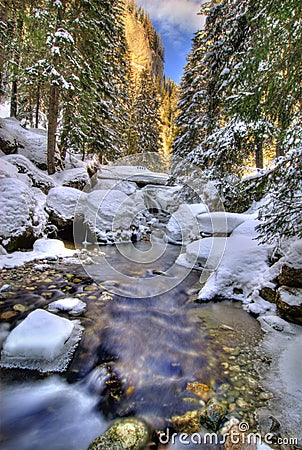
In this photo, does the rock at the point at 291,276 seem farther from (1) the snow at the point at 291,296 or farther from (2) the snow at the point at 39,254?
(2) the snow at the point at 39,254

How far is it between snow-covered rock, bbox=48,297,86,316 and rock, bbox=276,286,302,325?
374 centimetres

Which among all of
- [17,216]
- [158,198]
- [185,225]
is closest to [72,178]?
[17,216]

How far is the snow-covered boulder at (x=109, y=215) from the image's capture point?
9.70 m

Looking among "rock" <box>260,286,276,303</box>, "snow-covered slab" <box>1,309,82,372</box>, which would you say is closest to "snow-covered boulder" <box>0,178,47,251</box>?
"snow-covered slab" <box>1,309,82,372</box>

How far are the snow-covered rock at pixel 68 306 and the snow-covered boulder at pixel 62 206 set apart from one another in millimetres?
4682

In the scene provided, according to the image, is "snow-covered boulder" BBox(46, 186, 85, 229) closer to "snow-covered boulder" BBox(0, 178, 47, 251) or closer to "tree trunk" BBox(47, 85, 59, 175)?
"snow-covered boulder" BBox(0, 178, 47, 251)

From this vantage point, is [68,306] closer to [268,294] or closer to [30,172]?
[268,294]

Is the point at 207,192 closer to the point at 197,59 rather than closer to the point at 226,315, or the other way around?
the point at 226,315

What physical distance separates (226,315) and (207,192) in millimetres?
6482

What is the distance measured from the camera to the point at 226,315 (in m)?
4.38

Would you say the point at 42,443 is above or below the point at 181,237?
below

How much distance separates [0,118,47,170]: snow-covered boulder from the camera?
1018 centimetres

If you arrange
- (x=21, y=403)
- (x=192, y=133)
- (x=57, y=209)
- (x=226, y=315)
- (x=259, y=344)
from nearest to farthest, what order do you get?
(x=21, y=403), (x=259, y=344), (x=226, y=315), (x=57, y=209), (x=192, y=133)

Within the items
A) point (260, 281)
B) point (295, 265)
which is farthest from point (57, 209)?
point (295, 265)
